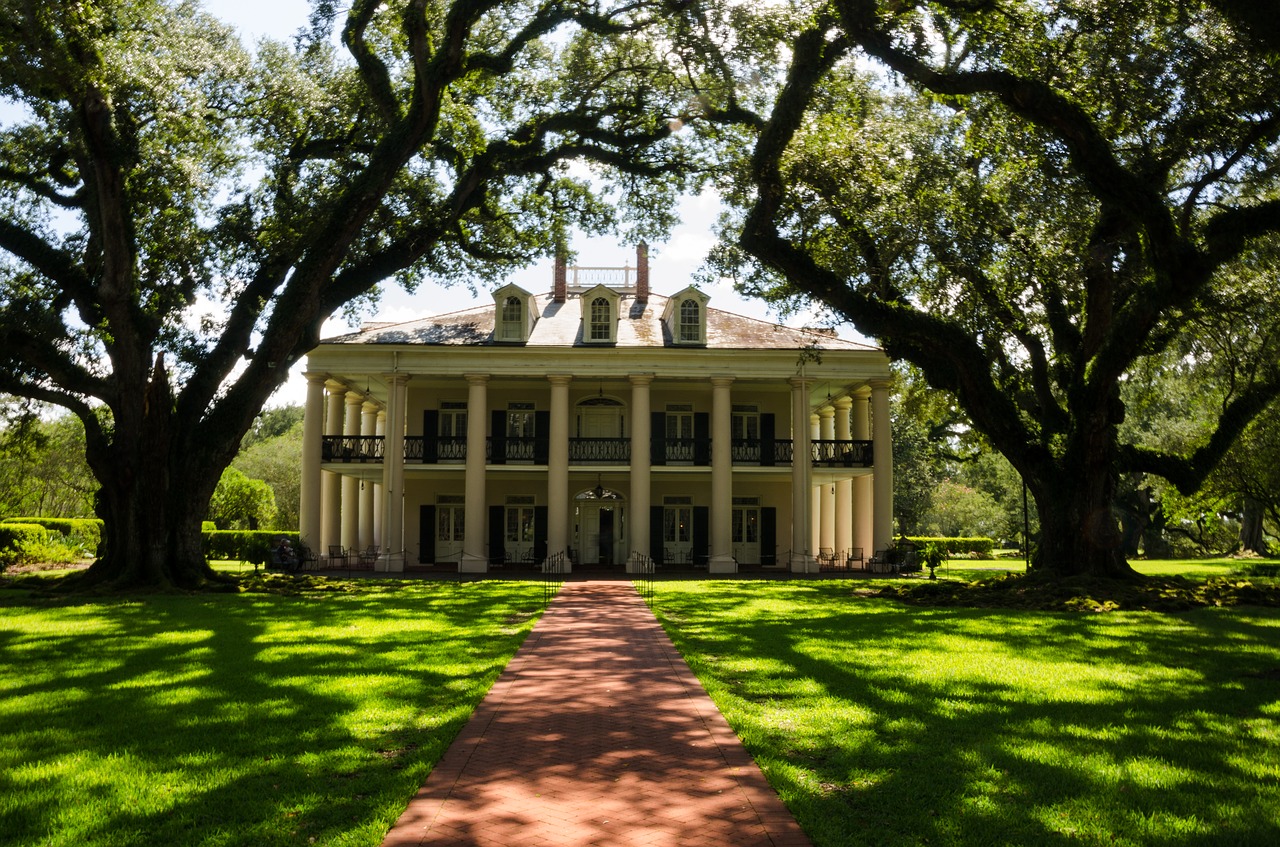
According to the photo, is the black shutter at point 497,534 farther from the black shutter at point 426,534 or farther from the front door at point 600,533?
the front door at point 600,533

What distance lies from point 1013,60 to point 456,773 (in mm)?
14509

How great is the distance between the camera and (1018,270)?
1781 centimetres

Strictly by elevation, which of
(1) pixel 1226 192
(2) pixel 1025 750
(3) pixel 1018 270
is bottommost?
(2) pixel 1025 750

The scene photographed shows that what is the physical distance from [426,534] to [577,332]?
339 inches

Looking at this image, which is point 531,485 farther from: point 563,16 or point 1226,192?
point 1226,192

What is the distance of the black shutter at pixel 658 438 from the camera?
97.5 feet

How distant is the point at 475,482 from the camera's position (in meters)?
27.4

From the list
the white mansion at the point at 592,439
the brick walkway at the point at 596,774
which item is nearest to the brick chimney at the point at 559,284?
the white mansion at the point at 592,439

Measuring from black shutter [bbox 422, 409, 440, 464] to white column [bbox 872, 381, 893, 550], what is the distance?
13.9 metres

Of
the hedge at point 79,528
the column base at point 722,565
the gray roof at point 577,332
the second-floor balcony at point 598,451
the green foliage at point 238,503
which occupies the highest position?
the gray roof at point 577,332

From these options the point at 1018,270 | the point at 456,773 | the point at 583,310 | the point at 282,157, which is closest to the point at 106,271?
the point at 282,157

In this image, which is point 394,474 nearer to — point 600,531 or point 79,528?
point 600,531

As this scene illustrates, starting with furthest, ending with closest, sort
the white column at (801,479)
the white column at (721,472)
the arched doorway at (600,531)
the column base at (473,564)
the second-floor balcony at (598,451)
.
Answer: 1. the arched doorway at (600,531)
2. the second-floor balcony at (598,451)
3. the white column at (801,479)
4. the white column at (721,472)
5. the column base at (473,564)

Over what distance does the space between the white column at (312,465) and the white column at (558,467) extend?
23.0ft
